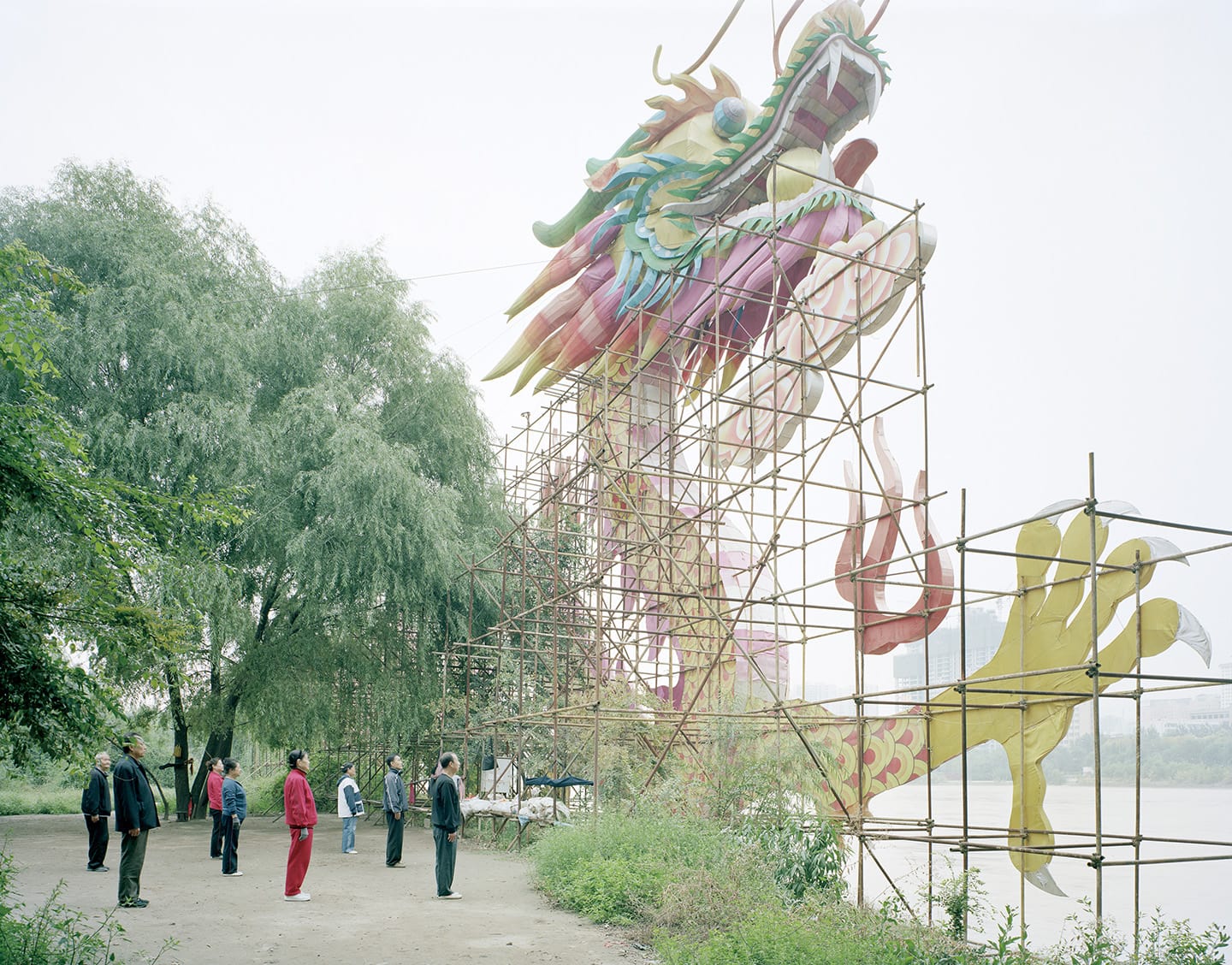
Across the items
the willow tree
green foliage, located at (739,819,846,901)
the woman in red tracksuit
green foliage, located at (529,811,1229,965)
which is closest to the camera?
green foliage, located at (529,811,1229,965)

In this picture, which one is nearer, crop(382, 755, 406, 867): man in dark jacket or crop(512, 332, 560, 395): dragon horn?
crop(382, 755, 406, 867): man in dark jacket

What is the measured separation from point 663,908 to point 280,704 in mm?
11154

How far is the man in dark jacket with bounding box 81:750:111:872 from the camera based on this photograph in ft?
33.6

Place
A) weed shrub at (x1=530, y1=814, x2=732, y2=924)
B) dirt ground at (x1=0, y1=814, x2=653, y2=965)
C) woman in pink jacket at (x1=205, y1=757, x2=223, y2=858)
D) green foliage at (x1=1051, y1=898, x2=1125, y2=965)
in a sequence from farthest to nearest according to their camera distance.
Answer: woman in pink jacket at (x1=205, y1=757, x2=223, y2=858)
weed shrub at (x1=530, y1=814, x2=732, y2=924)
dirt ground at (x1=0, y1=814, x2=653, y2=965)
green foliage at (x1=1051, y1=898, x2=1125, y2=965)

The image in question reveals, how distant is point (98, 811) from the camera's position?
408 inches

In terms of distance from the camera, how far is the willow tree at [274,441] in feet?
54.1

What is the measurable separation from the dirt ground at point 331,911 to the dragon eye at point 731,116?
12.1 m

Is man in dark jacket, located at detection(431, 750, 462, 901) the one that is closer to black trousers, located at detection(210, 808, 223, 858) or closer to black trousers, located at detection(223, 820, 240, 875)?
black trousers, located at detection(223, 820, 240, 875)

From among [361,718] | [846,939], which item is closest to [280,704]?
[361,718]

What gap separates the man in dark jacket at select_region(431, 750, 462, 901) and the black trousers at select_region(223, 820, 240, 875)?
2716 millimetres

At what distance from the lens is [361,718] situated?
→ 19141 millimetres

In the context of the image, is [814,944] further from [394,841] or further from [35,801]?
[35,801]

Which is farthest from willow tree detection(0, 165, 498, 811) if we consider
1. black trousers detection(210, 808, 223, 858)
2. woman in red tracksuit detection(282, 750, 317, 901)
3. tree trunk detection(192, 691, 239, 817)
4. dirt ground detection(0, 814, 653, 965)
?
woman in red tracksuit detection(282, 750, 317, 901)

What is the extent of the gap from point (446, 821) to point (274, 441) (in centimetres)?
976
